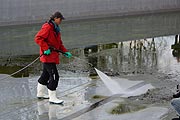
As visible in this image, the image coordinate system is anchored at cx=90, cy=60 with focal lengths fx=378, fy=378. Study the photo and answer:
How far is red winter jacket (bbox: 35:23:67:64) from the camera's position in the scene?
21.8 ft

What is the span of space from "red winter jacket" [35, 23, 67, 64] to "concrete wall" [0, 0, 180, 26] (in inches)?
558

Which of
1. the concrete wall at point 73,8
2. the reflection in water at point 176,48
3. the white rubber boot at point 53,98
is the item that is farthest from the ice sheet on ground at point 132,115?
the concrete wall at point 73,8

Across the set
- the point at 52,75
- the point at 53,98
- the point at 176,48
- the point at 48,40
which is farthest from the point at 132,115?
the point at 176,48

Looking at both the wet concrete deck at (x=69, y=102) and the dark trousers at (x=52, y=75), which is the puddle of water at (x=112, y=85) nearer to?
the wet concrete deck at (x=69, y=102)

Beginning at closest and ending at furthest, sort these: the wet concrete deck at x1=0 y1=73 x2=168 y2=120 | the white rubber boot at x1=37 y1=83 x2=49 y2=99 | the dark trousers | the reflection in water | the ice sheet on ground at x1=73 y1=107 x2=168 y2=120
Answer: the ice sheet on ground at x1=73 y1=107 x2=168 y2=120, the wet concrete deck at x1=0 y1=73 x2=168 y2=120, the dark trousers, the white rubber boot at x1=37 y1=83 x2=49 y2=99, the reflection in water

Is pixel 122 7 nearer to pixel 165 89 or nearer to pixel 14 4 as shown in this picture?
pixel 14 4

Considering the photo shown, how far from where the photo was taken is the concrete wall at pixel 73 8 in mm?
20922

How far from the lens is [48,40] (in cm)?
680

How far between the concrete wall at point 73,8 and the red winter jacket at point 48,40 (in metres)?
14.2

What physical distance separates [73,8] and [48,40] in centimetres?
1592

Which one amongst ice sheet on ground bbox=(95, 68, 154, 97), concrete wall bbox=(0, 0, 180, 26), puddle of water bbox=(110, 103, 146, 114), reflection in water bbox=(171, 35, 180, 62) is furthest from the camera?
concrete wall bbox=(0, 0, 180, 26)

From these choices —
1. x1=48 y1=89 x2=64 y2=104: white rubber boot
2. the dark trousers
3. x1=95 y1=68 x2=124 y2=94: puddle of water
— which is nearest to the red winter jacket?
the dark trousers

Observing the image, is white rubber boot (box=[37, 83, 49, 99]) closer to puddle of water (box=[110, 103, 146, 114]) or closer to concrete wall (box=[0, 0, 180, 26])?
puddle of water (box=[110, 103, 146, 114])

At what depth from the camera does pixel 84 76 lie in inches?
359
